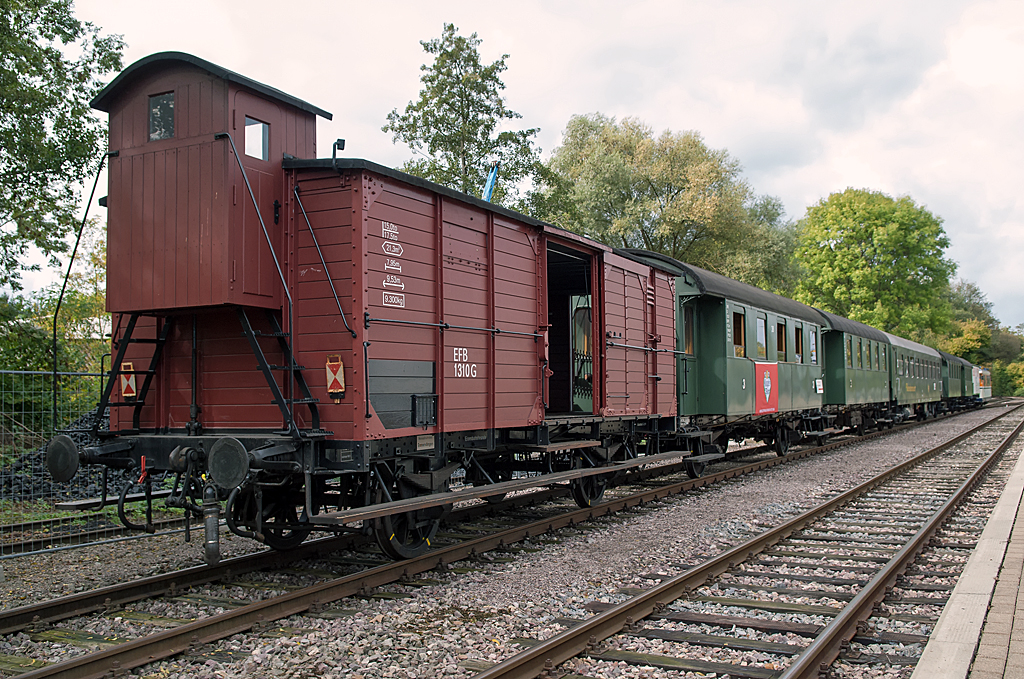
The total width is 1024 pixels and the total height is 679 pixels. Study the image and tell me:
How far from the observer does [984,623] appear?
4773mm

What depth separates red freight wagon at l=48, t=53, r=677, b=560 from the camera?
5.85 m

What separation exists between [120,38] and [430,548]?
1179cm

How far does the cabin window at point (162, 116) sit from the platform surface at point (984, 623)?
254 inches

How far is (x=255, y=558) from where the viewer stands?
21.5ft

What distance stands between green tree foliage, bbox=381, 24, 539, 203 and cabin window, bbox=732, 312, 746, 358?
11.2 metres

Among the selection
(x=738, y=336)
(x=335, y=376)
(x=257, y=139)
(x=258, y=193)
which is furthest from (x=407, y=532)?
(x=738, y=336)

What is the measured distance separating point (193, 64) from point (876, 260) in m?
51.2

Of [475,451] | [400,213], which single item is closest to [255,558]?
[475,451]

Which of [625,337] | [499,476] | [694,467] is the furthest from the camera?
[694,467]

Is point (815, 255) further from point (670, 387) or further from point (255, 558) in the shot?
point (255, 558)

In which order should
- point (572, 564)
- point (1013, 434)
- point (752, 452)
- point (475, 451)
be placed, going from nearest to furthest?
point (572, 564), point (475, 451), point (752, 452), point (1013, 434)

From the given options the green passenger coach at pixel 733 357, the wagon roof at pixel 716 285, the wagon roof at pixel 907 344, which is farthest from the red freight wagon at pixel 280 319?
the wagon roof at pixel 907 344

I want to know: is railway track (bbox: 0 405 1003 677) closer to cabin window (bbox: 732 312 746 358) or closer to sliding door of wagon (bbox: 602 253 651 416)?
sliding door of wagon (bbox: 602 253 651 416)

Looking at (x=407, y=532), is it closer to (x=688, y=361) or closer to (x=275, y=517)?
(x=275, y=517)
